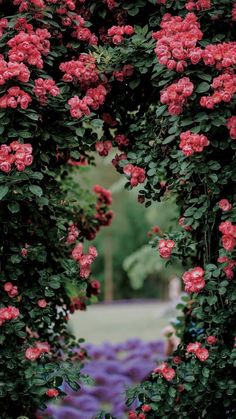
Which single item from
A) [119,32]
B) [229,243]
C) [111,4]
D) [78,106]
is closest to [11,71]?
[78,106]

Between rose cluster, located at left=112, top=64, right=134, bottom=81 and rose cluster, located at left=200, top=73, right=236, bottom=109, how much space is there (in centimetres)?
46

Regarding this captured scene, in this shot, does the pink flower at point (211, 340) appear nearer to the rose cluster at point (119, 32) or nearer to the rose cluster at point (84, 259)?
the rose cluster at point (84, 259)

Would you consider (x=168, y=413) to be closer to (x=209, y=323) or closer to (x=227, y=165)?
(x=209, y=323)

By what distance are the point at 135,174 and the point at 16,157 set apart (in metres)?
0.49

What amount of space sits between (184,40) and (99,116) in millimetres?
672

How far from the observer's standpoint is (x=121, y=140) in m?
2.89

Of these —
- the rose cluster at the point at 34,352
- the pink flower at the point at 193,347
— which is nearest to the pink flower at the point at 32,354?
the rose cluster at the point at 34,352

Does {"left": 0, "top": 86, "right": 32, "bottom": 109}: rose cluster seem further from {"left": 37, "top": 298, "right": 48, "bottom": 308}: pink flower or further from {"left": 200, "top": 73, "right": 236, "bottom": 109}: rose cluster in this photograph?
{"left": 37, "top": 298, "right": 48, "bottom": 308}: pink flower

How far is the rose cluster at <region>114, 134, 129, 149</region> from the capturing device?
2.88m

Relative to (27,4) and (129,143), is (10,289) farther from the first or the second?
(27,4)

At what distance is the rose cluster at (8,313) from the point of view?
256 centimetres

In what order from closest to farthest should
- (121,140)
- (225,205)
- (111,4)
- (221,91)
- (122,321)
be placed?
(221,91) < (225,205) < (111,4) < (121,140) < (122,321)

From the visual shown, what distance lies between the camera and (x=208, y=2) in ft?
8.42

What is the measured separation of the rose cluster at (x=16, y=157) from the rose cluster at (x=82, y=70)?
15.5 inches
